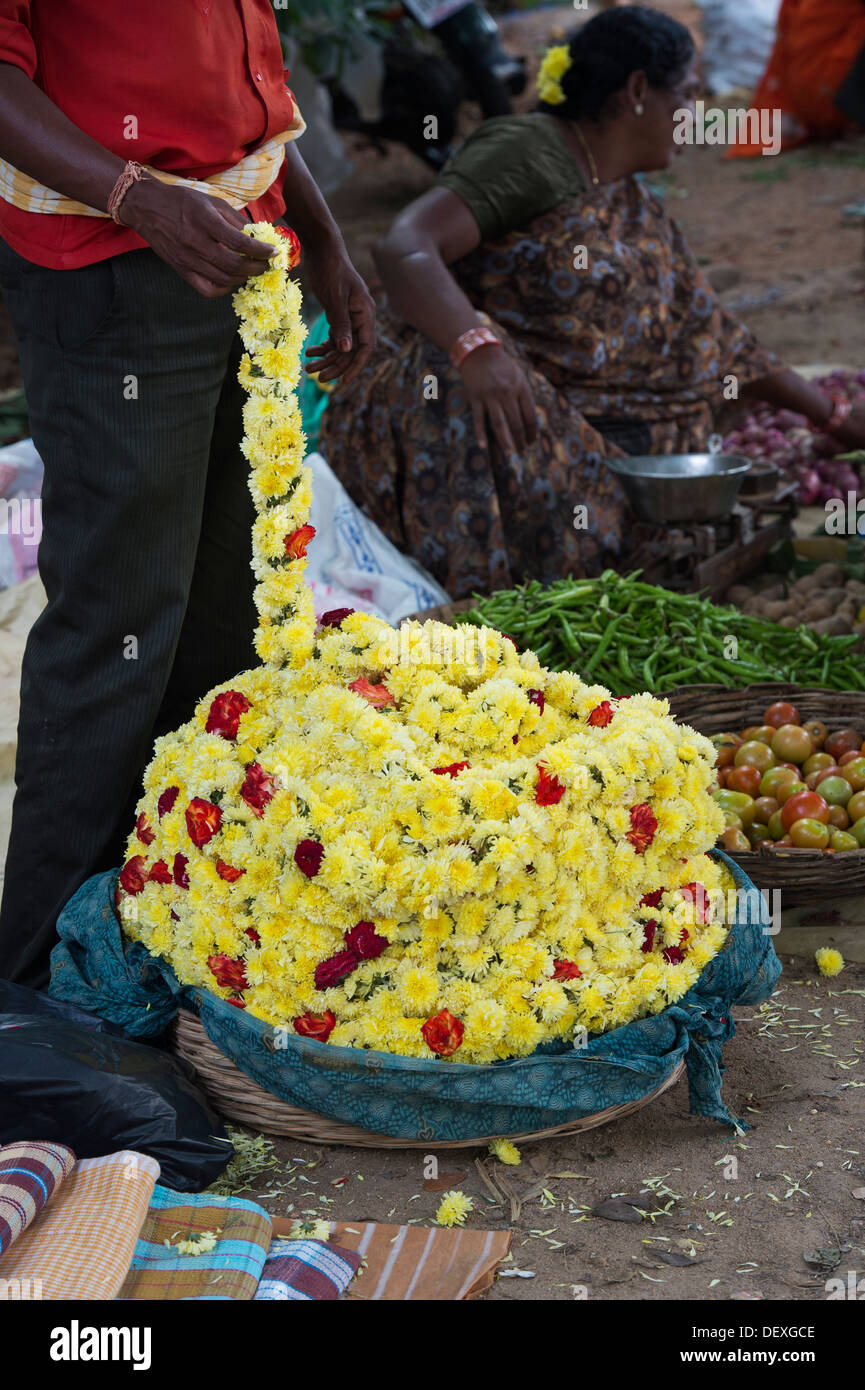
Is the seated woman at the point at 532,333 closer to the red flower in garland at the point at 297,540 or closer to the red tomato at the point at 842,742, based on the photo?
the red tomato at the point at 842,742

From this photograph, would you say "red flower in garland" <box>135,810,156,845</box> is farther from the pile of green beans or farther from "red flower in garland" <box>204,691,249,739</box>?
the pile of green beans

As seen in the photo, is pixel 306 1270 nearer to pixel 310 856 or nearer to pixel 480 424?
pixel 310 856

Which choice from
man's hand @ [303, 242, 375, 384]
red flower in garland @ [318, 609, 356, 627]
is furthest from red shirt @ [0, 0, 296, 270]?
red flower in garland @ [318, 609, 356, 627]

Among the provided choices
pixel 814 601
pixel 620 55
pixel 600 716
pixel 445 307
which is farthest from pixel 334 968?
pixel 620 55

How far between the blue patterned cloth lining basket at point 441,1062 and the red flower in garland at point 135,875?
67 mm

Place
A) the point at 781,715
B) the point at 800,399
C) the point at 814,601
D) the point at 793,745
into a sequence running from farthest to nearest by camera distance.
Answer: the point at 800,399 → the point at 814,601 → the point at 781,715 → the point at 793,745

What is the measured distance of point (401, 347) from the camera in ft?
14.0

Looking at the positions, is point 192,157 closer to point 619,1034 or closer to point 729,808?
point 619,1034

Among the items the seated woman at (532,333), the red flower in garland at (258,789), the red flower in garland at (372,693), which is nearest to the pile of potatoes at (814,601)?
the seated woman at (532,333)

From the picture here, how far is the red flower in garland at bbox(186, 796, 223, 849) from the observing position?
2162 mm

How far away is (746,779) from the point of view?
312cm

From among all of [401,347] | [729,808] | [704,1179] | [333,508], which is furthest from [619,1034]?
[401,347]

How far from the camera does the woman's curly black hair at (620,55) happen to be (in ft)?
13.3

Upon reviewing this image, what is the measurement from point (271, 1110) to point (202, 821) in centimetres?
49
